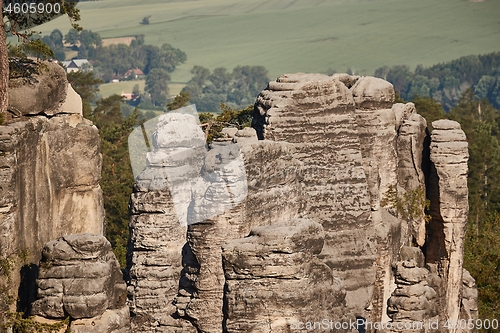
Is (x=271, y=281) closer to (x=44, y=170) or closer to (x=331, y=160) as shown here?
(x=44, y=170)

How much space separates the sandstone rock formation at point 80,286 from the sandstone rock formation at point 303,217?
6.57ft

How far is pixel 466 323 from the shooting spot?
1575 inches

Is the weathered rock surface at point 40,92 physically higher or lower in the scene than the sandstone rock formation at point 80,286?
higher

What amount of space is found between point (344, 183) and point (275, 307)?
12517 mm

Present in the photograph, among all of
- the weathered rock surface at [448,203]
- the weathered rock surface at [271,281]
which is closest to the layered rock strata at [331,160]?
the weathered rock surface at [448,203]

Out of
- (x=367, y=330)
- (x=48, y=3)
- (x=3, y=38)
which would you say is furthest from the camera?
(x=367, y=330)

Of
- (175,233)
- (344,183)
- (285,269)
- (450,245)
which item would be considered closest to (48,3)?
(175,233)

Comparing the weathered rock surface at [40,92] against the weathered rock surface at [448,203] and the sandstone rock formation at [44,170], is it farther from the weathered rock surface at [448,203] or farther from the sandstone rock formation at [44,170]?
the weathered rock surface at [448,203]

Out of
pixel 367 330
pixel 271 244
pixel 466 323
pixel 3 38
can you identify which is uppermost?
pixel 3 38

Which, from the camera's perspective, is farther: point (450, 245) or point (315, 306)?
point (450, 245)

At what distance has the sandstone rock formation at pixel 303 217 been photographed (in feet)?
70.8

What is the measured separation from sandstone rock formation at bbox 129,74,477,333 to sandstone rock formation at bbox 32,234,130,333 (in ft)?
6.57

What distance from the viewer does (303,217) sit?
2922cm

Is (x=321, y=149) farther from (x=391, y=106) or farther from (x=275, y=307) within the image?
(x=275, y=307)
